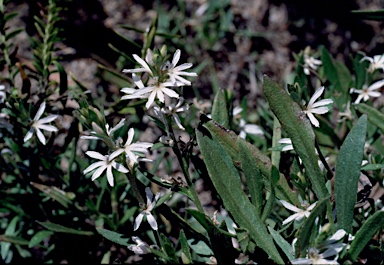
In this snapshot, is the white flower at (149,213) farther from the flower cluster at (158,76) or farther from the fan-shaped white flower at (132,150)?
the flower cluster at (158,76)

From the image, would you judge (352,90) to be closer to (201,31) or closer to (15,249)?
(201,31)

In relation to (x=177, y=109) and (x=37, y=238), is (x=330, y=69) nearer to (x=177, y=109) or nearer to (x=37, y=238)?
(x=177, y=109)

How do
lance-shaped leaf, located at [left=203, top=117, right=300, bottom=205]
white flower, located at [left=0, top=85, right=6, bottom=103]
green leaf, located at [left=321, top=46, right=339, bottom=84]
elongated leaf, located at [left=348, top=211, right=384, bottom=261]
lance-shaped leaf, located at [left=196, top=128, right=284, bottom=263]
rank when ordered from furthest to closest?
green leaf, located at [left=321, top=46, right=339, bottom=84] → white flower, located at [left=0, top=85, right=6, bottom=103] → lance-shaped leaf, located at [left=203, top=117, right=300, bottom=205] → lance-shaped leaf, located at [left=196, top=128, right=284, bottom=263] → elongated leaf, located at [left=348, top=211, right=384, bottom=261]

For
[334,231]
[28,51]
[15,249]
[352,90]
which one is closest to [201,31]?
[28,51]

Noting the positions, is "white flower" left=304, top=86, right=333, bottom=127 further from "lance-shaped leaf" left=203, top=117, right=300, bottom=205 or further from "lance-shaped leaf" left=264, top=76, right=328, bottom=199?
"lance-shaped leaf" left=203, top=117, right=300, bottom=205

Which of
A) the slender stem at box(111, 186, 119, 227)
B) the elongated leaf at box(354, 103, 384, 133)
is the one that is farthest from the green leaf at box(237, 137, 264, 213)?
the slender stem at box(111, 186, 119, 227)
